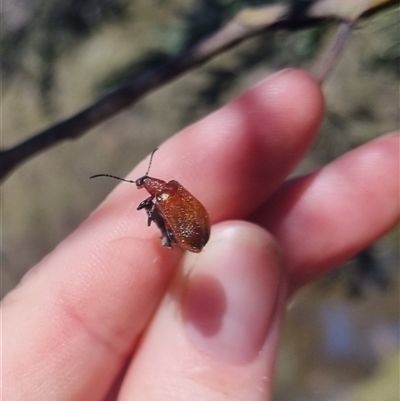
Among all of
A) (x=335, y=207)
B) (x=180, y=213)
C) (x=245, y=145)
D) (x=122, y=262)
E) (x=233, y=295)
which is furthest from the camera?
(x=335, y=207)

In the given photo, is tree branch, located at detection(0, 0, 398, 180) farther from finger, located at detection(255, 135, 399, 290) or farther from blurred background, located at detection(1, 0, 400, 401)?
finger, located at detection(255, 135, 399, 290)

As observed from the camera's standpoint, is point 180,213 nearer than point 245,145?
Yes

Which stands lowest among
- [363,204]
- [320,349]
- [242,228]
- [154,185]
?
[320,349]

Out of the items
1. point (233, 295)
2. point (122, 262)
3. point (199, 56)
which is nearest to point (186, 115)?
point (199, 56)

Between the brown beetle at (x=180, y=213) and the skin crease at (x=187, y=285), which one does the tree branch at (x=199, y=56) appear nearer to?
the skin crease at (x=187, y=285)

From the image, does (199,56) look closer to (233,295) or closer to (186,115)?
(233,295)

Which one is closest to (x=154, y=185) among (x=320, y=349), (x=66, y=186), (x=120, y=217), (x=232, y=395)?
(x=120, y=217)

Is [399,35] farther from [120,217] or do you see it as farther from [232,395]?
[232,395]

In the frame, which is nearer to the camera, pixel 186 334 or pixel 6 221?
pixel 186 334
